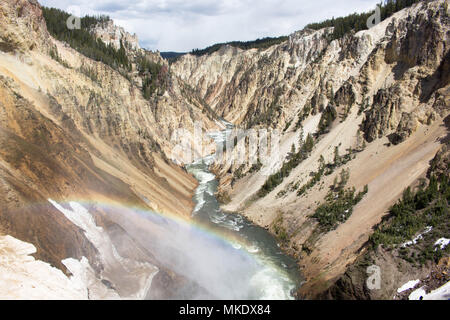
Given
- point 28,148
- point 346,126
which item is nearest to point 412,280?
point 28,148

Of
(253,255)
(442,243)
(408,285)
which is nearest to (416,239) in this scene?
(442,243)

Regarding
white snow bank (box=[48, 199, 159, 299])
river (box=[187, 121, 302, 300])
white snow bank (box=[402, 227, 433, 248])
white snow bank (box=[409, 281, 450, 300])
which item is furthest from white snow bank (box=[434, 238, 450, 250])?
white snow bank (box=[48, 199, 159, 299])

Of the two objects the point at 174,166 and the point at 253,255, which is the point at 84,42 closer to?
the point at 174,166

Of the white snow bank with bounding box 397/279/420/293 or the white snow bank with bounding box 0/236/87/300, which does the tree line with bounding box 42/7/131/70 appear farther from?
the white snow bank with bounding box 397/279/420/293

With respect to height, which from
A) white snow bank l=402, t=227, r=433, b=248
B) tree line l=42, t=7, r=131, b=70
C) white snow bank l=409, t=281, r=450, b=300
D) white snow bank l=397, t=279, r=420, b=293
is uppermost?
tree line l=42, t=7, r=131, b=70

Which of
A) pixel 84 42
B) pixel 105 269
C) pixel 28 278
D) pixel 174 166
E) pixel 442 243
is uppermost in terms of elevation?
pixel 84 42

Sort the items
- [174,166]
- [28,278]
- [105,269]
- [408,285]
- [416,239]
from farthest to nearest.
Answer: [174,166] → [416,239] → [408,285] → [105,269] → [28,278]

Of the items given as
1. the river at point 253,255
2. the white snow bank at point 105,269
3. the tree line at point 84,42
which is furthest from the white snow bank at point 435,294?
the tree line at point 84,42

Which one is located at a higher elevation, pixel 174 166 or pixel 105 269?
pixel 105 269
